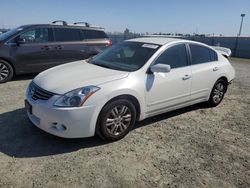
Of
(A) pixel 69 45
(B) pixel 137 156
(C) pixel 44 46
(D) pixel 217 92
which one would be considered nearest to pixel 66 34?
(A) pixel 69 45

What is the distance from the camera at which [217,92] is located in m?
5.68

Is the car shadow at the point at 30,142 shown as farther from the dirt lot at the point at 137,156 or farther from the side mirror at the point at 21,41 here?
the side mirror at the point at 21,41

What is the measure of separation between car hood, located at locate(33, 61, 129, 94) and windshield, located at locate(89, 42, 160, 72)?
23cm

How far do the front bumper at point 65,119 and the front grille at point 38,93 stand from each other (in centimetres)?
7

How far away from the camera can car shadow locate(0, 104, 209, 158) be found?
348 cm

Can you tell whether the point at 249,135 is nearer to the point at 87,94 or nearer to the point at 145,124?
the point at 145,124

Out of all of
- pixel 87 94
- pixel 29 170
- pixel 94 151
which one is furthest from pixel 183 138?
pixel 29 170

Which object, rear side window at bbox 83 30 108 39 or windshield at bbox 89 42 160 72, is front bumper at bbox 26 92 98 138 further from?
rear side window at bbox 83 30 108 39

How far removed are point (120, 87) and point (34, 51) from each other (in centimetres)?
481

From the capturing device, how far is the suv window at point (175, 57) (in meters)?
4.37

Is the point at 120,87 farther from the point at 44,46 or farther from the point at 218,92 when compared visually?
the point at 44,46

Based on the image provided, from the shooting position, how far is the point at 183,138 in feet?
13.5

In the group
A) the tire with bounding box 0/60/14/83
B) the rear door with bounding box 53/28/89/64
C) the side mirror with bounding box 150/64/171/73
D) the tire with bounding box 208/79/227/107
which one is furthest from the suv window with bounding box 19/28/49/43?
the tire with bounding box 208/79/227/107

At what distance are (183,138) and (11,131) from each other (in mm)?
2805
